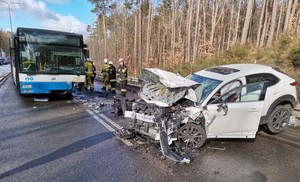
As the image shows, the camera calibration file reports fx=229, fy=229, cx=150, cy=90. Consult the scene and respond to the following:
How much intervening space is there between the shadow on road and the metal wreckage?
3.31ft

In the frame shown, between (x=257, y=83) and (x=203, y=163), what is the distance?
2231 mm

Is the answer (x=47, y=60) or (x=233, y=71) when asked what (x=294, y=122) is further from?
(x=47, y=60)

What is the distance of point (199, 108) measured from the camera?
462 cm

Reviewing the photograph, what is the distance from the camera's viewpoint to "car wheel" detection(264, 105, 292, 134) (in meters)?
5.54

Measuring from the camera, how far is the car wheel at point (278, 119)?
5539 millimetres

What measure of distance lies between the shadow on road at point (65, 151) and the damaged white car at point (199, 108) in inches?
32.8

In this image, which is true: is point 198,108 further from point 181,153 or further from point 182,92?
point 181,153

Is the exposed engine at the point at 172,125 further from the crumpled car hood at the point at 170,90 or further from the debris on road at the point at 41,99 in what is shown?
the debris on road at the point at 41,99

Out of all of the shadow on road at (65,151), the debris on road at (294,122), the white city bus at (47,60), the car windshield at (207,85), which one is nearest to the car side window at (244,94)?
the car windshield at (207,85)

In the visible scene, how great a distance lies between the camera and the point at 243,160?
14.2 feet

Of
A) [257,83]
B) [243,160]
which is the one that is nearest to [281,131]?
[257,83]

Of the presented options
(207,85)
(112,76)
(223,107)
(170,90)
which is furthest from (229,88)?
(112,76)

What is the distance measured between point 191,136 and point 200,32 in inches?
1077

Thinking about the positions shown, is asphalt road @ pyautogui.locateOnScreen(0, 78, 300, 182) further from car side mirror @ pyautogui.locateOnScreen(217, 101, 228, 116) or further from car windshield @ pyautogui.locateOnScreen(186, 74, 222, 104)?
car windshield @ pyautogui.locateOnScreen(186, 74, 222, 104)
